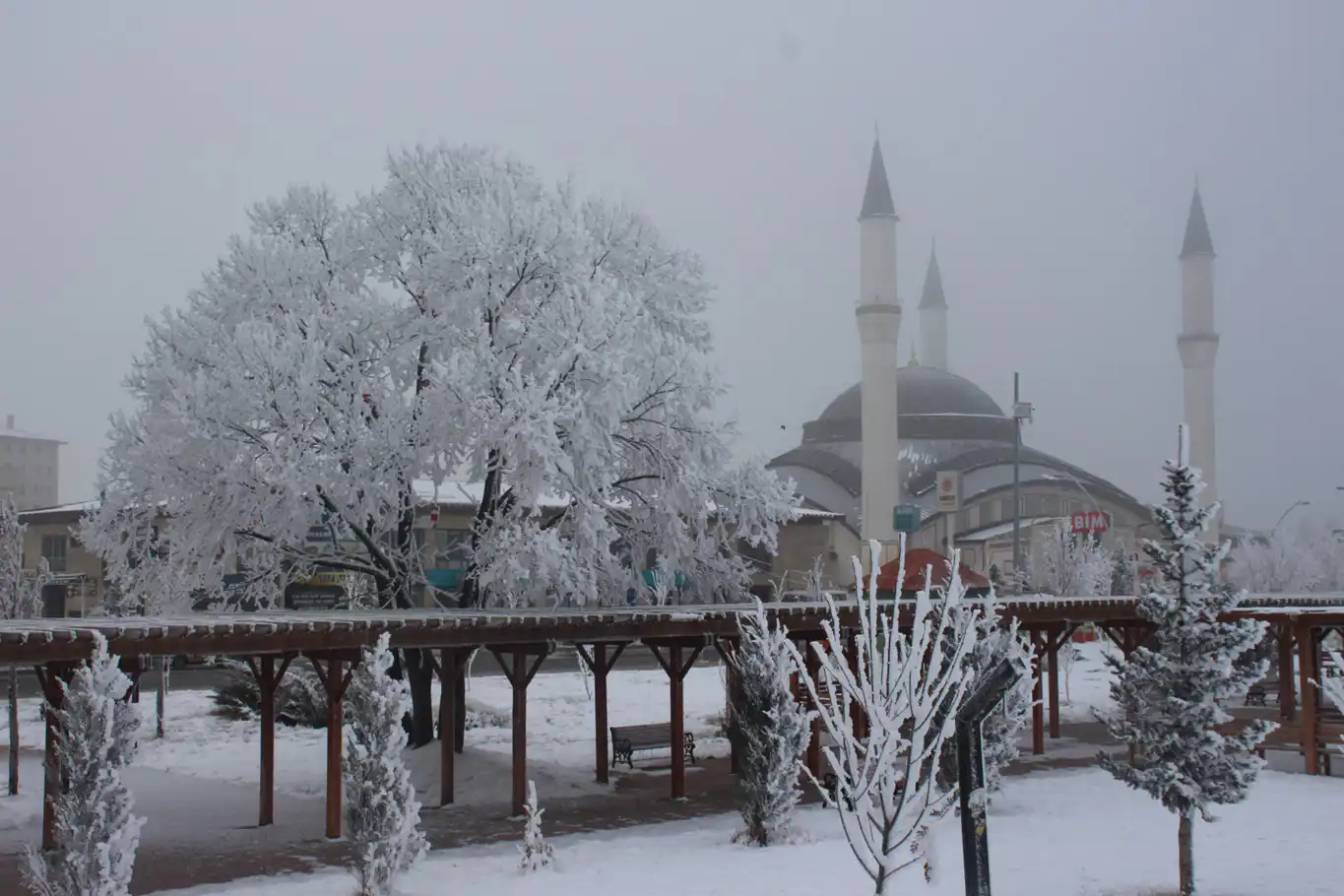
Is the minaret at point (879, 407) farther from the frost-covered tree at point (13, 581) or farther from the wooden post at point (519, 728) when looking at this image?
the wooden post at point (519, 728)

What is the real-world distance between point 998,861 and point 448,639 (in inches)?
289

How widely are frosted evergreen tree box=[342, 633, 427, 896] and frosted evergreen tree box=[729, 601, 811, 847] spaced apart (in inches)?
179

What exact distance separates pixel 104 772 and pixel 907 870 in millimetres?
8894

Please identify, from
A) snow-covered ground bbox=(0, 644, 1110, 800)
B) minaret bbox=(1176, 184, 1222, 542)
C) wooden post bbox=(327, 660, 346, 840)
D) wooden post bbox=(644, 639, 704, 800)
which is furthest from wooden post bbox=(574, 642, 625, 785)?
minaret bbox=(1176, 184, 1222, 542)

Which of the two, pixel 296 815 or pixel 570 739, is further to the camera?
pixel 570 739

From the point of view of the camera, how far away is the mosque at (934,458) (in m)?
68.8

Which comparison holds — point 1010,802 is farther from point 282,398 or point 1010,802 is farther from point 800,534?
point 800,534

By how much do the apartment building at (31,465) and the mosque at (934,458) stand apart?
237 ft

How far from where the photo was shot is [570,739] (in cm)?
2884

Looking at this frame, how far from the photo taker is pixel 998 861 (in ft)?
54.9

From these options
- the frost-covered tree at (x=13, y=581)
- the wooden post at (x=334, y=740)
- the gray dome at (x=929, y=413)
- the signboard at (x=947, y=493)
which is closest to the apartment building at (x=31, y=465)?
the gray dome at (x=929, y=413)

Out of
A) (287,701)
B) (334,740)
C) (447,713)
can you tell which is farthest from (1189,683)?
(287,701)

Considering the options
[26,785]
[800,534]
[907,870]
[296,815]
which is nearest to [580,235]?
[296,815]

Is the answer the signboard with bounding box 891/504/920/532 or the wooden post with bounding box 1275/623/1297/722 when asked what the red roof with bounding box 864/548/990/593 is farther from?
the signboard with bounding box 891/504/920/532
